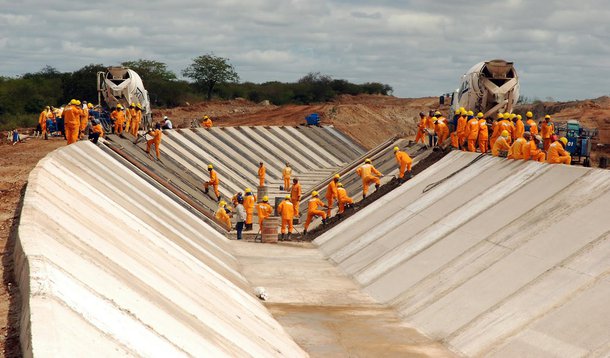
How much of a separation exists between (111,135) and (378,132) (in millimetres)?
36049

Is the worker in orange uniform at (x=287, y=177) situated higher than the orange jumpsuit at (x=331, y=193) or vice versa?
the orange jumpsuit at (x=331, y=193)

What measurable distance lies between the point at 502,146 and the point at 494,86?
7243 mm

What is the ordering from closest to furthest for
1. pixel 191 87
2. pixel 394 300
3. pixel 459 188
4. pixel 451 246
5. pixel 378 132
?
pixel 394 300
pixel 451 246
pixel 459 188
pixel 378 132
pixel 191 87

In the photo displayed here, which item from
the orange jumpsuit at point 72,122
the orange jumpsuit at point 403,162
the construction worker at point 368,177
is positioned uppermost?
the orange jumpsuit at point 72,122

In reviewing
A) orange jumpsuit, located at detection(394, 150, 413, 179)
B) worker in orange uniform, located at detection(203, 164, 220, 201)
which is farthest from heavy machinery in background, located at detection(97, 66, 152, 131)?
orange jumpsuit, located at detection(394, 150, 413, 179)

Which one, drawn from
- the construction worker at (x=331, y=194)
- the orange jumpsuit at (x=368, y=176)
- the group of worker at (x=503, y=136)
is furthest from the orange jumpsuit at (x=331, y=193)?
the group of worker at (x=503, y=136)

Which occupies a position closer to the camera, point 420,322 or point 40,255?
point 40,255

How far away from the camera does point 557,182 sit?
68.1 feet

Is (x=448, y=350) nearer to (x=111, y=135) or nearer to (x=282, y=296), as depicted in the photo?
(x=282, y=296)

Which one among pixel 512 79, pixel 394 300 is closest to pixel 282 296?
pixel 394 300

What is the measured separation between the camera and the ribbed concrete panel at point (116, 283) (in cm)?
947

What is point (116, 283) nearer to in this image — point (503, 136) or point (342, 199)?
point (503, 136)

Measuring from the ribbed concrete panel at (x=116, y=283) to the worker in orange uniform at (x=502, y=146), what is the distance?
929 cm

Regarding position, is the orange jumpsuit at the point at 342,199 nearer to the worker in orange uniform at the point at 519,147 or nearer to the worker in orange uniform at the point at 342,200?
the worker in orange uniform at the point at 342,200
